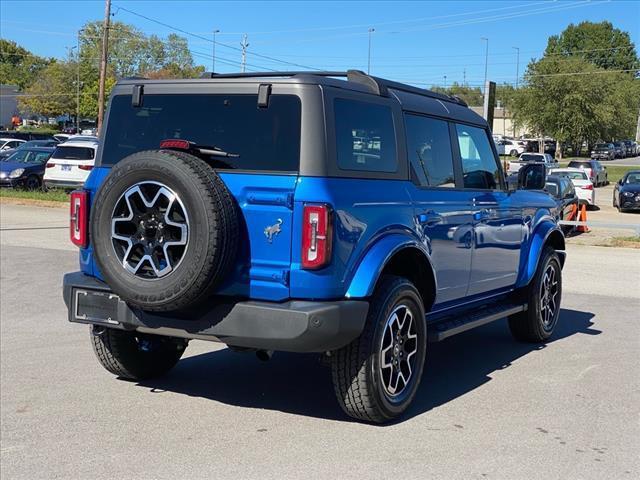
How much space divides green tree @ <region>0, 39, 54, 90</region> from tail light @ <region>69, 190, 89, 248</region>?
13871cm

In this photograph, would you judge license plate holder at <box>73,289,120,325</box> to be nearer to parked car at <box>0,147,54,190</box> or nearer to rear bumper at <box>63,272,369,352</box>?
rear bumper at <box>63,272,369,352</box>

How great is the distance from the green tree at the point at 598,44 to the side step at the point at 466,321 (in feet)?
381

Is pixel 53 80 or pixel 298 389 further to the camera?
pixel 53 80

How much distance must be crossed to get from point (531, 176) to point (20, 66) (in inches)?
6040

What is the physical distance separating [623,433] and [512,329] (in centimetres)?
271

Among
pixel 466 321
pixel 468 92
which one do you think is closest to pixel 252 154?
pixel 466 321

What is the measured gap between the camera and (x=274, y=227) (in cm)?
460

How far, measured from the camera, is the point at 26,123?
116 m

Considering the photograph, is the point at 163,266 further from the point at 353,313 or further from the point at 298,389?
the point at 298,389

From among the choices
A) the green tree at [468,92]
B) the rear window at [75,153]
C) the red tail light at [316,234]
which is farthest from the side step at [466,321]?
the green tree at [468,92]

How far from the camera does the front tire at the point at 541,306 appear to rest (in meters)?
7.57

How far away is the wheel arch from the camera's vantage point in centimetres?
474

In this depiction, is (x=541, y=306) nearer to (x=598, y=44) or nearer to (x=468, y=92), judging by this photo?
(x=598, y=44)

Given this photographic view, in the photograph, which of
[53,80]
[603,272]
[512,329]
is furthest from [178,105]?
[53,80]
